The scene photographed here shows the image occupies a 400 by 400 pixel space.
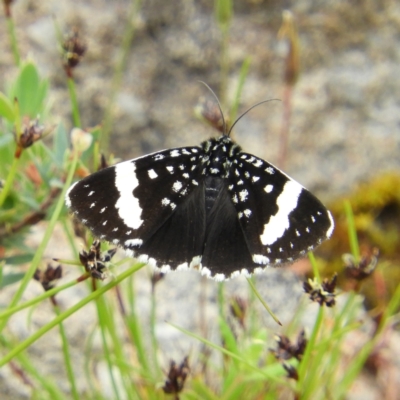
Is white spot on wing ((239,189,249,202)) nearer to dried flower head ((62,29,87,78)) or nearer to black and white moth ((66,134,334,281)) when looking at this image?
black and white moth ((66,134,334,281))

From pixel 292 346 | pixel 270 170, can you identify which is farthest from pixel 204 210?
pixel 292 346

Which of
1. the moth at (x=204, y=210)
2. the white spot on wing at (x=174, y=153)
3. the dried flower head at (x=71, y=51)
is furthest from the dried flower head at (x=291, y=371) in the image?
the dried flower head at (x=71, y=51)

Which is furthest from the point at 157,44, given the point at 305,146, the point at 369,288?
the point at 369,288

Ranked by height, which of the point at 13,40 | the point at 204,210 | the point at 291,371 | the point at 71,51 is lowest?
the point at 291,371

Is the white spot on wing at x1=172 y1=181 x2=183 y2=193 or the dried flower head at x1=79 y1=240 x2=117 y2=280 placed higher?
the white spot on wing at x1=172 y1=181 x2=183 y2=193

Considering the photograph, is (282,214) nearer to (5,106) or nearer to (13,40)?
(5,106)

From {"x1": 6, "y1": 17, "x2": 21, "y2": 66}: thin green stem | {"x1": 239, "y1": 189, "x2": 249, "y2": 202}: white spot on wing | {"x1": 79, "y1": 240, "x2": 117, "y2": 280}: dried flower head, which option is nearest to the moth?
{"x1": 239, "y1": 189, "x2": 249, "y2": 202}: white spot on wing

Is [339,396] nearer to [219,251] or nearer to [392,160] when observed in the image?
[219,251]
